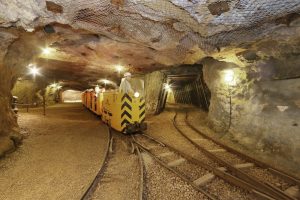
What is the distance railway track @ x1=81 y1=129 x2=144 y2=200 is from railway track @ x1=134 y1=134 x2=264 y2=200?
668mm

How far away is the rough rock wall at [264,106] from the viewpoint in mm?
5559

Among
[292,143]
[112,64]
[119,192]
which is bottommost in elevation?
[119,192]

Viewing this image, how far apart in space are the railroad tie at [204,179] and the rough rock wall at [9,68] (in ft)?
16.3

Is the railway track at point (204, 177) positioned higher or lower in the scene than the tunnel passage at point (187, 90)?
lower

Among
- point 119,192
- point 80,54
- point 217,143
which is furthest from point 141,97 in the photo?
point 119,192

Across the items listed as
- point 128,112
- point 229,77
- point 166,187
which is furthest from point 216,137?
point 166,187

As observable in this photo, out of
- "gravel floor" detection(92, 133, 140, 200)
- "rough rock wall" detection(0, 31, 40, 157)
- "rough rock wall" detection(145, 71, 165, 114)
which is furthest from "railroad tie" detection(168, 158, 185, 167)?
"rough rock wall" detection(145, 71, 165, 114)

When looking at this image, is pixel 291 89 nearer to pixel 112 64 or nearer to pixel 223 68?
pixel 223 68

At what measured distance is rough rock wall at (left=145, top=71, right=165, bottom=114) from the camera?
1411 cm

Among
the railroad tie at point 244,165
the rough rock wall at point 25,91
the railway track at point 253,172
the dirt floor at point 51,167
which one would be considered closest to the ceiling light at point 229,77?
the railway track at point 253,172

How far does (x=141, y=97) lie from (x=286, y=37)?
524 centimetres

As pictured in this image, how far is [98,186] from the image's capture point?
159 inches

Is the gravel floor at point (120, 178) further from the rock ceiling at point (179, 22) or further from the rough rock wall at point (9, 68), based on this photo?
the rock ceiling at point (179, 22)

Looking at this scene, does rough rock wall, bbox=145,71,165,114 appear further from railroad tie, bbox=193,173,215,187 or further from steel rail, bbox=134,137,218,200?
railroad tie, bbox=193,173,215,187
